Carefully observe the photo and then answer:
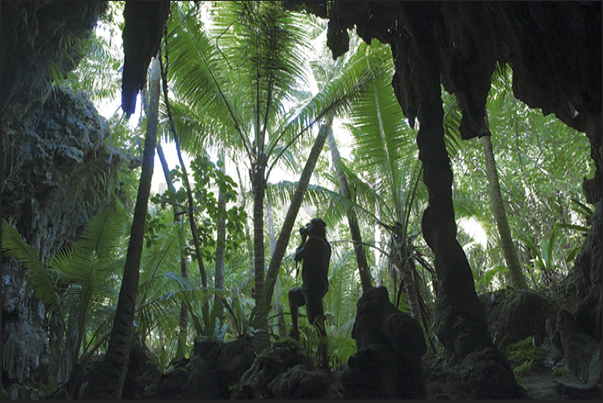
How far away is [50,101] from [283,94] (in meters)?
4.41

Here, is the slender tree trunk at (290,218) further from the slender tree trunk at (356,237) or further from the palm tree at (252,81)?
the slender tree trunk at (356,237)

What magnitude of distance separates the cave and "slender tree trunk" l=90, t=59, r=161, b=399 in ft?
1.60

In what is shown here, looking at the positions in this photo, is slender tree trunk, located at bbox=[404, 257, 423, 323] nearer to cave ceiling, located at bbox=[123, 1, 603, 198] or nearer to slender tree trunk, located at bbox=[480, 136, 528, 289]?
slender tree trunk, located at bbox=[480, 136, 528, 289]

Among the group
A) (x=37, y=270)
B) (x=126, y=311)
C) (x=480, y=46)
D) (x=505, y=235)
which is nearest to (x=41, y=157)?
(x=37, y=270)

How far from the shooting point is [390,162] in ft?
26.2

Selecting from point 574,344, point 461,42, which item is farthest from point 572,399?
point 461,42

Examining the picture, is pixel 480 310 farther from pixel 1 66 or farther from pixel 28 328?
pixel 28 328

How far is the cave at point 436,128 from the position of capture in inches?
134

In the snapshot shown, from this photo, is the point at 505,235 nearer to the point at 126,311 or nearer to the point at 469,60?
the point at 469,60

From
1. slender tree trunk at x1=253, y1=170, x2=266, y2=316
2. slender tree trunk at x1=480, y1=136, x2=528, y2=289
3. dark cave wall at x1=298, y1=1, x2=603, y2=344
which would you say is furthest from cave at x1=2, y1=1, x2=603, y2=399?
slender tree trunk at x1=253, y1=170, x2=266, y2=316

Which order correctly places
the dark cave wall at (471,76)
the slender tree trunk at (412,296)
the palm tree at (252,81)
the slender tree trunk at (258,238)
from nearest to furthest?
the dark cave wall at (471,76), the slender tree trunk at (258,238), the slender tree trunk at (412,296), the palm tree at (252,81)

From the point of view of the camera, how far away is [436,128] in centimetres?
462

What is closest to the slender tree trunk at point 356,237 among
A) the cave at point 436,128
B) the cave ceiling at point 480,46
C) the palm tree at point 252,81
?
the palm tree at point 252,81

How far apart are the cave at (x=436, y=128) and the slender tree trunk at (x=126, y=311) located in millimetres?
489
